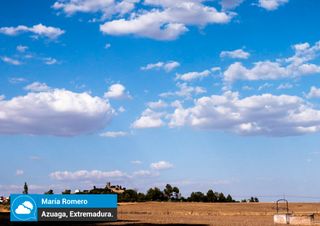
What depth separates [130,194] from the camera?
577 ft

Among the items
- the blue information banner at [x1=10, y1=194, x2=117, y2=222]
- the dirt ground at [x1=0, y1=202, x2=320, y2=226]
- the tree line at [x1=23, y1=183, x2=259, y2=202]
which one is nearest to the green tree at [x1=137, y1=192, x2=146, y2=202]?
the tree line at [x1=23, y1=183, x2=259, y2=202]

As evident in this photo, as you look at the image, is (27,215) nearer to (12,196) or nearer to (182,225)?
(12,196)

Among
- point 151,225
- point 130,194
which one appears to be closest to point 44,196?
point 151,225

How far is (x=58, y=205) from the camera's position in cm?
4578

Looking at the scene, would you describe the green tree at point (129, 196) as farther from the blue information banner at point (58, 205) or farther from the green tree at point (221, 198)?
the blue information banner at point (58, 205)

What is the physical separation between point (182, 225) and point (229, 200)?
4918 inches

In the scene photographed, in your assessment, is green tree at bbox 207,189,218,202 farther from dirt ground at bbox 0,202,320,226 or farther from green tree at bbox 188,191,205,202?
dirt ground at bbox 0,202,320,226

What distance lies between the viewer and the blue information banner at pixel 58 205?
45.6 meters

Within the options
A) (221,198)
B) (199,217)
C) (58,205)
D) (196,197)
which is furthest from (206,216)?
(196,197)

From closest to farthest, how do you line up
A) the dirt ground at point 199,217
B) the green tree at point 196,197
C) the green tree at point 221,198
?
the dirt ground at point 199,217 → the green tree at point 221,198 → the green tree at point 196,197

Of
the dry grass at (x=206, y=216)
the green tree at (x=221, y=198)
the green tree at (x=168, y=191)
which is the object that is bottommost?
the dry grass at (x=206, y=216)

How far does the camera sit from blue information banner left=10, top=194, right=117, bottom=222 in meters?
45.6

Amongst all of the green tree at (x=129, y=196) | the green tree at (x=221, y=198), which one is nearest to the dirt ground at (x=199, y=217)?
the green tree at (x=129, y=196)

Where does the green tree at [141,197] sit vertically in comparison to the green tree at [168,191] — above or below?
below
